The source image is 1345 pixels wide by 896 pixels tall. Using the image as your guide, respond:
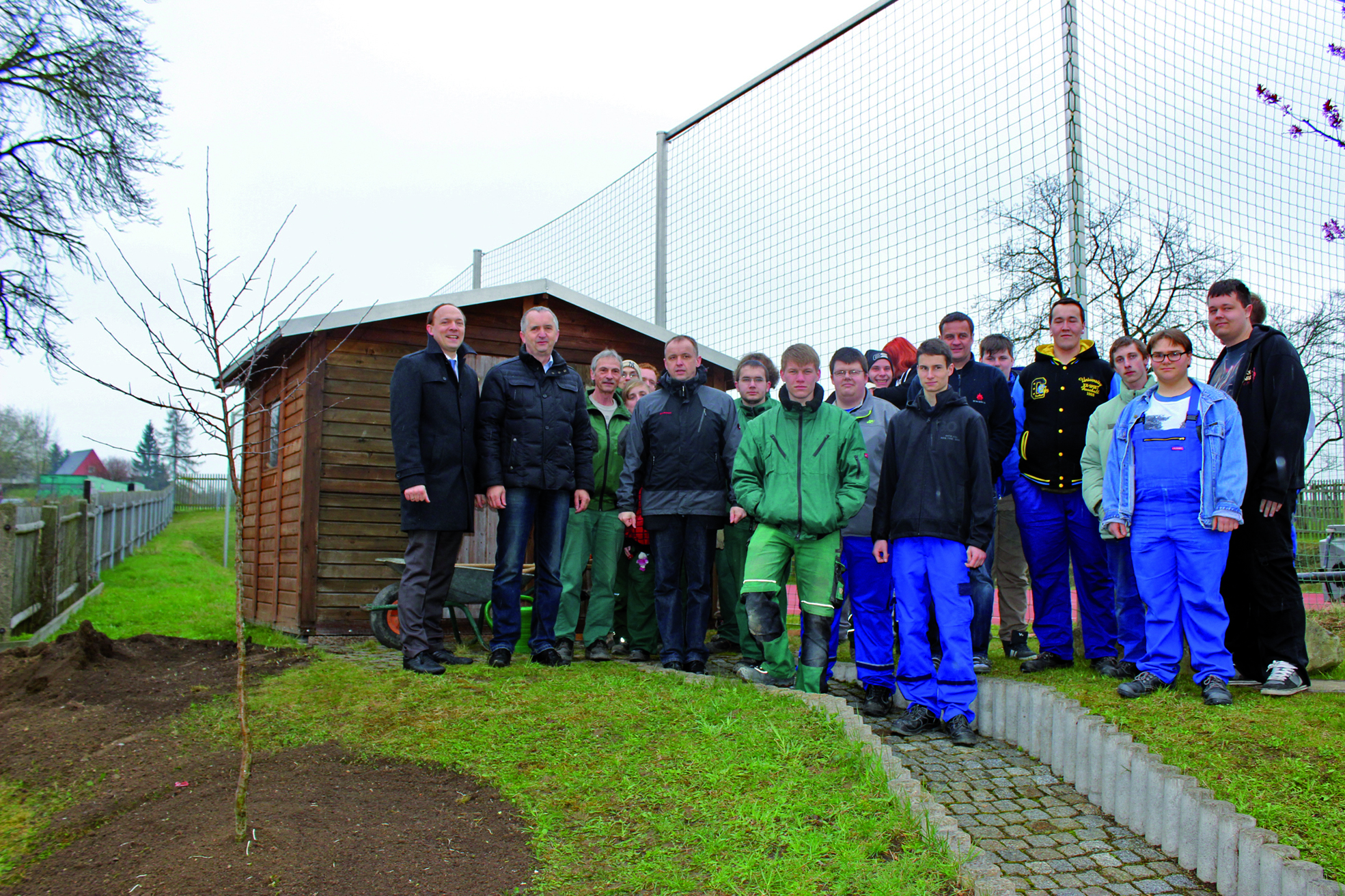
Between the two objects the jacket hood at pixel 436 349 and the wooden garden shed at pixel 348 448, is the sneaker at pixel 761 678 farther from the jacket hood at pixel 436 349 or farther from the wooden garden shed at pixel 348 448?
the wooden garden shed at pixel 348 448

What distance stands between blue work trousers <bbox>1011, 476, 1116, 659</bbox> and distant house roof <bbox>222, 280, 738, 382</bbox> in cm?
393

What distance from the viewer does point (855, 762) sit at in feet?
10.9

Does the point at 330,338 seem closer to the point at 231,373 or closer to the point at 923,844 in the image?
the point at 231,373

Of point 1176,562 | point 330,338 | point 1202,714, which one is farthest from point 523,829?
point 330,338

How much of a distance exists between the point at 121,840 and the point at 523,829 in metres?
1.30

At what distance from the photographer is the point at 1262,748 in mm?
3371

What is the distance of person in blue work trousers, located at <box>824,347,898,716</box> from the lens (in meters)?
4.77

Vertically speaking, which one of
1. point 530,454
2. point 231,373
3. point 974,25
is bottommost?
point 530,454

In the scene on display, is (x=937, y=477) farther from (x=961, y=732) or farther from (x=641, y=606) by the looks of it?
(x=641, y=606)

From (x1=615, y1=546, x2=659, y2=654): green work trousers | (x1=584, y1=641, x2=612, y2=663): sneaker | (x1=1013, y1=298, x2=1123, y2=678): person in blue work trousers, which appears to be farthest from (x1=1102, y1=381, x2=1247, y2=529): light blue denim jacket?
(x1=584, y1=641, x2=612, y2=663): sneaker

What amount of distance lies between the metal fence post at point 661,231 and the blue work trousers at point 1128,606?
519 centimetres

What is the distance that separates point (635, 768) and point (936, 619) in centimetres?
181

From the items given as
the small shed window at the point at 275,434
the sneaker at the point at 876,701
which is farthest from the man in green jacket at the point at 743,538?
the small shed window at the point at 275,434

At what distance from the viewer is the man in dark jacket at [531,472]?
523 centimetres
